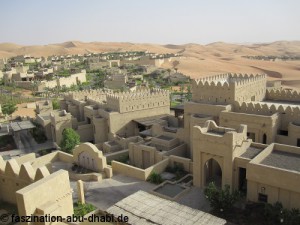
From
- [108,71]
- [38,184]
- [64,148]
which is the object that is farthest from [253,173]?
[108,71]

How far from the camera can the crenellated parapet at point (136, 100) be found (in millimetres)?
38750

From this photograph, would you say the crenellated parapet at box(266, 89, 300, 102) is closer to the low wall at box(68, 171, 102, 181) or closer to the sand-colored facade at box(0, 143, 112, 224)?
the sand-colored facade at box(0, 143, 112, 224)

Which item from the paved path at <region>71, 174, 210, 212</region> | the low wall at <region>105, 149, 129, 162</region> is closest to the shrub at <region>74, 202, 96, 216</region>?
the paved path at <region>71, 174, 210, 212</region>

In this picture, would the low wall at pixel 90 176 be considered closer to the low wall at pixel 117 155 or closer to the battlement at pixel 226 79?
the low wall at pixel 117 155

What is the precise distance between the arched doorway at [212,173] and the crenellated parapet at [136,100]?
15593mm

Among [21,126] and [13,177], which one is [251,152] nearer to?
[13,177]

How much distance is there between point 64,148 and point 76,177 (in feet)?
24.6

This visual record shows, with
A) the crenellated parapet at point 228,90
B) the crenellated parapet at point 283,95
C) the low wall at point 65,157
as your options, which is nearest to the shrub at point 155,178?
the low wall at point 65,157

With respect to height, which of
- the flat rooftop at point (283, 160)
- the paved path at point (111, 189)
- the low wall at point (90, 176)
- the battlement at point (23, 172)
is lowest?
the paved path at point (111, 189)

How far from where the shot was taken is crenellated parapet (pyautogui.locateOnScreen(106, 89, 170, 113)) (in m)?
38.8

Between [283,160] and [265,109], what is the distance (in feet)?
23.8

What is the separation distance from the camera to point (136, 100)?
3984 centimetres

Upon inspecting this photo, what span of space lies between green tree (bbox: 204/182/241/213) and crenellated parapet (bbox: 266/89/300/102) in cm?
1657

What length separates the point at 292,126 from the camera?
86.1ft
